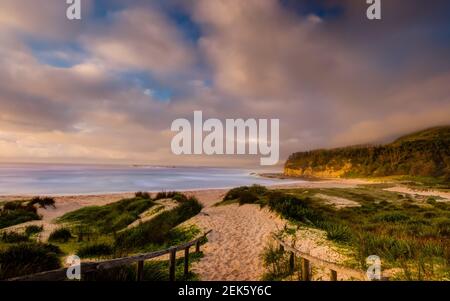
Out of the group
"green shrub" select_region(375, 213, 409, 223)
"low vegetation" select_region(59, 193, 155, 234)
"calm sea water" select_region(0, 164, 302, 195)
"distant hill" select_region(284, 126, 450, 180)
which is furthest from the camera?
"distant hill" select_region(284, 126, 450, 180)

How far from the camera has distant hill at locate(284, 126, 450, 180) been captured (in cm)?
9575

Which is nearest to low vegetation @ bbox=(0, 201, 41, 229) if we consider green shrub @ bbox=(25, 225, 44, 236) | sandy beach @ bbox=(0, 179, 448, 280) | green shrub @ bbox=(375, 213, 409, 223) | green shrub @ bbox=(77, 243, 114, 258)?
sandy beach @ bbox=(0, 179, 448, 280)

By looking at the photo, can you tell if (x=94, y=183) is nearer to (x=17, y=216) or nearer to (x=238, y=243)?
(x=17, y=216)

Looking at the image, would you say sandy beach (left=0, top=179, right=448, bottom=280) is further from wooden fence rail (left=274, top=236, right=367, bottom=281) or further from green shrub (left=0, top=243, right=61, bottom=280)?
green shrub (left=0, top=243, right=61, bottom=280)

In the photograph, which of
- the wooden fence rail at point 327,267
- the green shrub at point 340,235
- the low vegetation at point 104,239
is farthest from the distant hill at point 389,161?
the wooden fence rail at point 327,267

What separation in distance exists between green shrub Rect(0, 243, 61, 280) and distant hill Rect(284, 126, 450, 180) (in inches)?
3908

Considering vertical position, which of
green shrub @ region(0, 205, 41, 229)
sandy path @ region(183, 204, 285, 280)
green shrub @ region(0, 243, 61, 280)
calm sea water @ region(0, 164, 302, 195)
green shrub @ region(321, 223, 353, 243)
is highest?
green shrub @ region(0, 243, 61, 280)

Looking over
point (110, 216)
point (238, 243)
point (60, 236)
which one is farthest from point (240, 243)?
point (110, 216)

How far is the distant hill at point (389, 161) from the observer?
95750 mm

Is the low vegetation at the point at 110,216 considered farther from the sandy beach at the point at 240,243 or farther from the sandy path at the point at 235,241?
the sandy path at the point at 235,241

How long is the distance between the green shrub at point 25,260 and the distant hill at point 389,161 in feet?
326
